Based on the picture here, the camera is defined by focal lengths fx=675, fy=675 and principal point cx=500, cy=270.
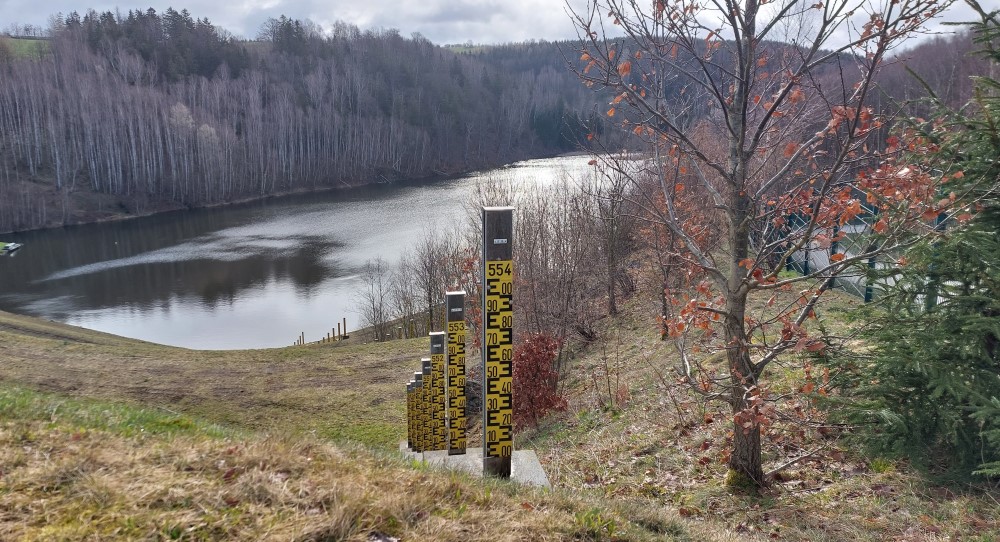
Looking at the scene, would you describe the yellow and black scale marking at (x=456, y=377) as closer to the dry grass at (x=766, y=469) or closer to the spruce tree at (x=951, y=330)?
the dry grass at (x=766, y=469)

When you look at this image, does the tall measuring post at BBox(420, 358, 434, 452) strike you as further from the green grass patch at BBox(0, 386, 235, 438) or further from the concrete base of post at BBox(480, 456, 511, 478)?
the green grass patch at BBox(0, 386, 235, 438)

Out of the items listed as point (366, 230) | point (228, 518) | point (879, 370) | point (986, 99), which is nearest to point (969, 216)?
point (986, 99)

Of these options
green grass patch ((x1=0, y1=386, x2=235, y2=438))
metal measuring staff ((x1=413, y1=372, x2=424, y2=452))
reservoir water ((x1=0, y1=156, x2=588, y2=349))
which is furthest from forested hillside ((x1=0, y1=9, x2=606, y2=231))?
green grass patch ((x1=0, y1=386, x2=235, y2=438))

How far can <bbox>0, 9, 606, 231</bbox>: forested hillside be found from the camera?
206 ft

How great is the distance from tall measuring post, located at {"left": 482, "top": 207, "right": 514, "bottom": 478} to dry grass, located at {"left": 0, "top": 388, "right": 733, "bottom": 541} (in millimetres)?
1280

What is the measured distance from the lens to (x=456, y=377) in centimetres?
1036

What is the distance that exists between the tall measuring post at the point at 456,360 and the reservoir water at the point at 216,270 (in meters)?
14.3

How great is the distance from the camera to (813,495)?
656 centimetres

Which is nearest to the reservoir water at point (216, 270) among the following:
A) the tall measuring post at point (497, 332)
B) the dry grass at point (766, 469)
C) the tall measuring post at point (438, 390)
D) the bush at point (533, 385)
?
the bush at point (533, 385)

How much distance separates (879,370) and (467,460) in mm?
4408

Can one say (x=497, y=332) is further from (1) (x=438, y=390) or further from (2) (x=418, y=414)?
(2) (x=418, y=414)

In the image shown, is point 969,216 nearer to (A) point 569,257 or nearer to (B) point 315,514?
(B) point 315,514

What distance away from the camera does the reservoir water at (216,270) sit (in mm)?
30906

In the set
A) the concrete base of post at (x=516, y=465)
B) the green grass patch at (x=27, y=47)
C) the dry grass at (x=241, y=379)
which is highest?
the green grass patch at (x=27, y=47)
